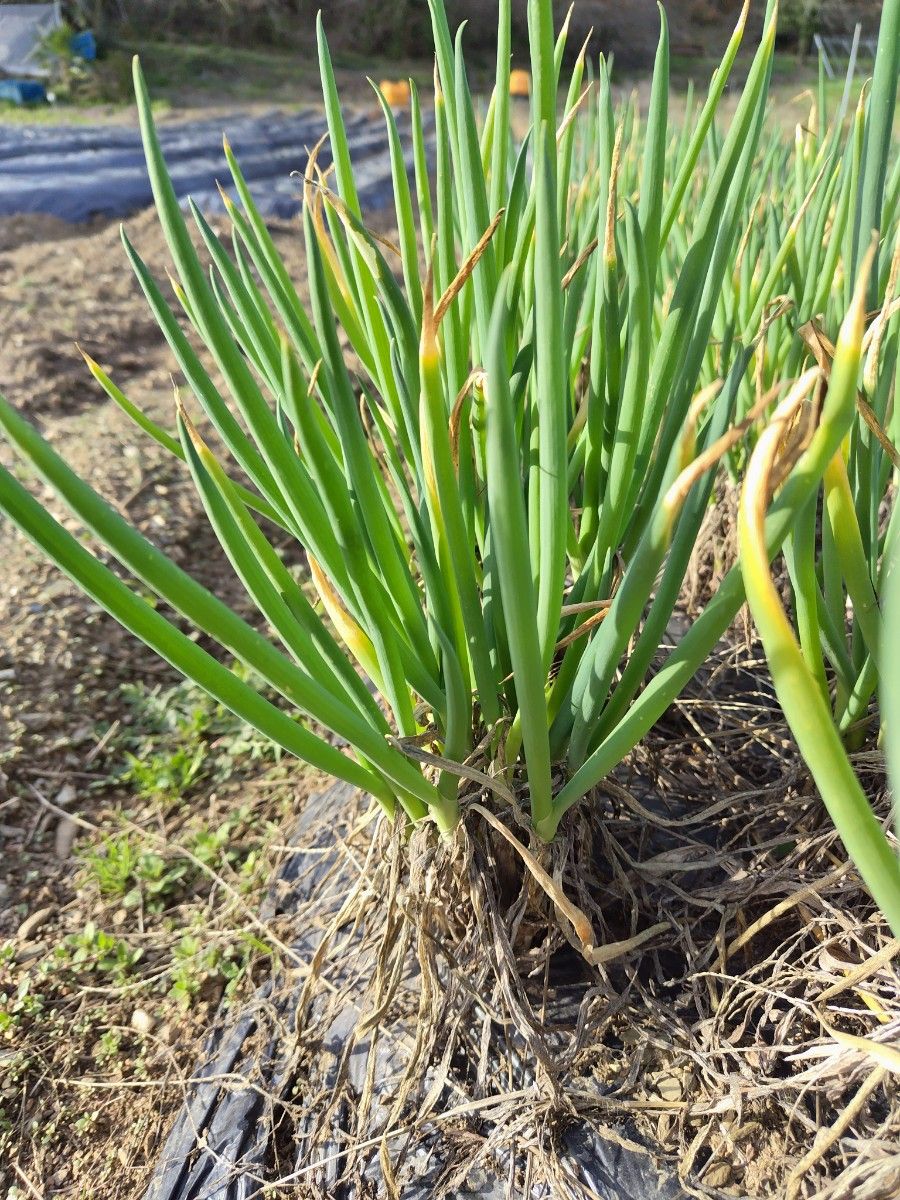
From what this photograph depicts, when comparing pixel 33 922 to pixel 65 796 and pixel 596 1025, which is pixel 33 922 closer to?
pixel 65 796

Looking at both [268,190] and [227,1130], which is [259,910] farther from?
[268,190]

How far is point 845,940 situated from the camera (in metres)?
0.61

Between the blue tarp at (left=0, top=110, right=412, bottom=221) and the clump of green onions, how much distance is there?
364 centimetres

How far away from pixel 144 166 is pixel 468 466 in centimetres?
514

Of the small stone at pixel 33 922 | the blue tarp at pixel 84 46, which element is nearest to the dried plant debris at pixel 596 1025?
the small stone at pixel 33 922

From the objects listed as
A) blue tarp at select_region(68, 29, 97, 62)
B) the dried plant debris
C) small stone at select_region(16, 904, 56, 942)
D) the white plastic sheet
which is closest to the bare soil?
small stone at select_region(16, 904, 56, 942)

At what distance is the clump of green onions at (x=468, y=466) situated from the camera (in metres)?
0.45

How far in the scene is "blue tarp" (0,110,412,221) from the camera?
4.46 meters

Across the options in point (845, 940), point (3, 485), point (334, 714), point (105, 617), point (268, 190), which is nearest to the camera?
point (3, 485)

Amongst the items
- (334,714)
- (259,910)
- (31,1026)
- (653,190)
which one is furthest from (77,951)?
(653,190)

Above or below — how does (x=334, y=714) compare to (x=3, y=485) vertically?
below

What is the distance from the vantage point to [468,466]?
653 mm

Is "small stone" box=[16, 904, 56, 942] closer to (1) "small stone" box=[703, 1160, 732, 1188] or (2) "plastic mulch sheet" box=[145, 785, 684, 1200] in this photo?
(2) "plastic mulch sheet" box=[145, 785, 684, 1200]

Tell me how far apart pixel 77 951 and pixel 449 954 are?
762mm
